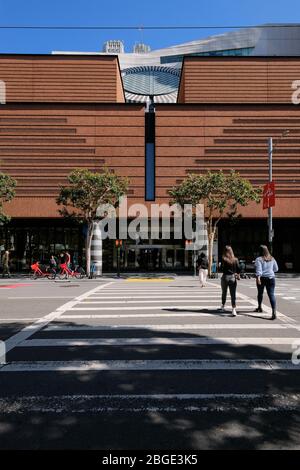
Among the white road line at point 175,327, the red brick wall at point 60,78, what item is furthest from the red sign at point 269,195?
the red brick wall at point 60,78

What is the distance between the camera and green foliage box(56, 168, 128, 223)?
94.6ft

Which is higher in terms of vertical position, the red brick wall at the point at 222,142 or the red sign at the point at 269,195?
the red brick wall at the point at 222,142

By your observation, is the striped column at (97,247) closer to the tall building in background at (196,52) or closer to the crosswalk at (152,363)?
the crosswalk at (152,363)

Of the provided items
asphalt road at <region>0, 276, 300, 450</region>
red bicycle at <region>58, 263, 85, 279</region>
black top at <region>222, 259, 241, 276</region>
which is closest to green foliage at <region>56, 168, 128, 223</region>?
red bicycle at <region>58, 263, 85, 279</region>

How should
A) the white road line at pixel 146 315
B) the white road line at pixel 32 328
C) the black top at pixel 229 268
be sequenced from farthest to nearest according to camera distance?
the black top at pixel 229 268
the white road line at pixel 146 315
the white road line at pixel 32 328

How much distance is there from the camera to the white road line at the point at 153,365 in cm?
566

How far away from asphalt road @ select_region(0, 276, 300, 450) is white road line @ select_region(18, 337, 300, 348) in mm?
18

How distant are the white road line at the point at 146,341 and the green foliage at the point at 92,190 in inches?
867

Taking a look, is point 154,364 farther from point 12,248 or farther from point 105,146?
point 12,248

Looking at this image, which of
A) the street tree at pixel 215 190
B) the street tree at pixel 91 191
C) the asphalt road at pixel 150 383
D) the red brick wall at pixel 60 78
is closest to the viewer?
the asphalt road at pixel 150 383

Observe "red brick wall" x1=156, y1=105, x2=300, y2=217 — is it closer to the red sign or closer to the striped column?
the striped column

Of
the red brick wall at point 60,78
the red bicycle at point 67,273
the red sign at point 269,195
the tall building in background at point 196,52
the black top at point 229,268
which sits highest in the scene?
the tall building in background at point 196,52
